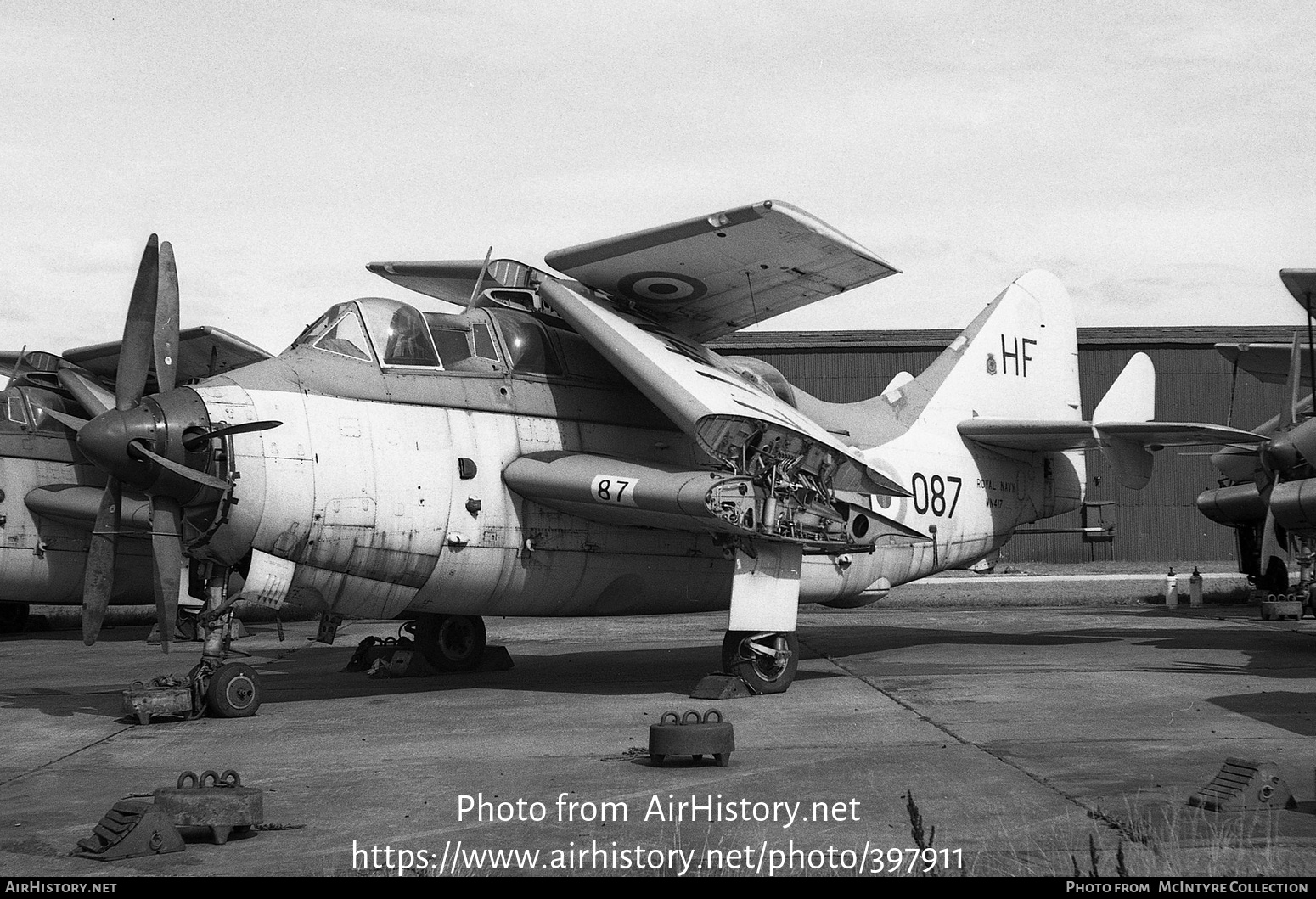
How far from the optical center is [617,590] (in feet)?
45.8

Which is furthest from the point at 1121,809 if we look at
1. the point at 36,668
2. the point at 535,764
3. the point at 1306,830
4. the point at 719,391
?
the point at 36,668

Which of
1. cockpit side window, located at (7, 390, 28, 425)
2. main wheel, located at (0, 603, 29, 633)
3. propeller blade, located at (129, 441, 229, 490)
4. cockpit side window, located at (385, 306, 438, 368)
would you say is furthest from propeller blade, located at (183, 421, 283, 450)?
main wheel, located at (0, 603, 29, 633)

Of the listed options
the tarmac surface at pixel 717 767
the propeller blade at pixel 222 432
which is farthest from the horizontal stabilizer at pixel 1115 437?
the propeller blade at pixel 222 432

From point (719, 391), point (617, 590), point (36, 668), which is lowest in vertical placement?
point (36, 668)

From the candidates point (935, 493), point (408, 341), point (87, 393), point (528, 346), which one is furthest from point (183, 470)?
point (87, 393)

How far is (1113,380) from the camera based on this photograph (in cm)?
4075

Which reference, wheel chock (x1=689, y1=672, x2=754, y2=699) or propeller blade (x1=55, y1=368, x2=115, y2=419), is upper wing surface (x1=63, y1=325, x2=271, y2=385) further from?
wheel chock (x1=689, y1=672, x2=754, y2=699)

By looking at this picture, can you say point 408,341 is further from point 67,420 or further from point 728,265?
point 67,420

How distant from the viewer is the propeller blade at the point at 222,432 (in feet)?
36.2

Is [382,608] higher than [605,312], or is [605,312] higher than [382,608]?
[605,312]

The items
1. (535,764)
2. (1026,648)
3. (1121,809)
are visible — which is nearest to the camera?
(1121,809)

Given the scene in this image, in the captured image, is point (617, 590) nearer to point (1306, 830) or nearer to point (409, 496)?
point (409, 496)

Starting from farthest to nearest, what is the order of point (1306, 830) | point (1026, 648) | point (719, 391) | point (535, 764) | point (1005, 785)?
1. point (1026, 648)
2. point (719, 391)
3. point (535, 764)
4. point (1005, 785)
5. point (1306, 830)

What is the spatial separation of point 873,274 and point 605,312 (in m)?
3.00
